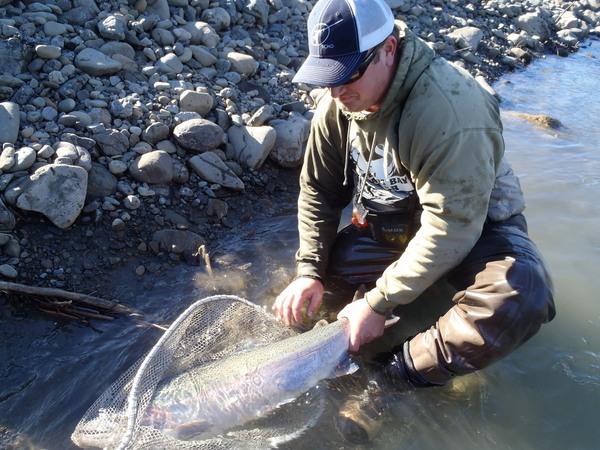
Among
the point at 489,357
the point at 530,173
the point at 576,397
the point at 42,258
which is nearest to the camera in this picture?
the point at 489,357

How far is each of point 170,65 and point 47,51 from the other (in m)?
1.39

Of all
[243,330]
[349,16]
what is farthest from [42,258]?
[349,16]

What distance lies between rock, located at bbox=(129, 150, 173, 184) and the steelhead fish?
2.49 m

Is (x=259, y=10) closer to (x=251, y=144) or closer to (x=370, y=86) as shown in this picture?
(x=251, y=144)

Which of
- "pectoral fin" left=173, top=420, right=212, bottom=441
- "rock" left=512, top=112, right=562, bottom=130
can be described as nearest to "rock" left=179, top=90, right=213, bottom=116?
"pectoral fin" left=173, top=420, right=212, bottom=441

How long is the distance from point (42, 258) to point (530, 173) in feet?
19.4

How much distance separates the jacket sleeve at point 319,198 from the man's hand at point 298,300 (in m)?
0.13

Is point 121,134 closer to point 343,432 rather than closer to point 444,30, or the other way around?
point 343,432

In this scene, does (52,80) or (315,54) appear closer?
(315,54)

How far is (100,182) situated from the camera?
5.19 m

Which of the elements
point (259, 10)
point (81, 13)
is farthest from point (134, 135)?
point (259, 10)

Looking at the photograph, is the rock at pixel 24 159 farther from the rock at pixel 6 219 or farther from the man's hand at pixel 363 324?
the man's hand at pixel 363 324

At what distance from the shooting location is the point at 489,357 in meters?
3.46

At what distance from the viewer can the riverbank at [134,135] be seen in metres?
4.80
